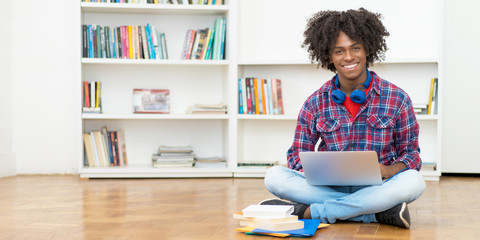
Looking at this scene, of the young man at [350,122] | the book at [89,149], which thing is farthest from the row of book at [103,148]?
the young man at [350,122]

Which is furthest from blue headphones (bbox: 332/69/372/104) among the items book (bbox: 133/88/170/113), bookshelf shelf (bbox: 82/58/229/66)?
book (bbox: 133/88/170/113)

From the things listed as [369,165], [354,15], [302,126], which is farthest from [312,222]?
[354,15]

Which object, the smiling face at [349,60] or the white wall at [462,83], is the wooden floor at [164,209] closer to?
the white wall at [462,83]

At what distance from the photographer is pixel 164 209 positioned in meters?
2.68

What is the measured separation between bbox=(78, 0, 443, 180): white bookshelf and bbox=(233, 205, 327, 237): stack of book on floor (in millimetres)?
1833

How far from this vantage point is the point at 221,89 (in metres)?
4.33

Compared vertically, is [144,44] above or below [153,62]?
above

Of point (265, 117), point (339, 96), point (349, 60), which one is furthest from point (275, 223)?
point (265, 117)

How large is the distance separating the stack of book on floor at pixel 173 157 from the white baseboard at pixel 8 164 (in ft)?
3.19

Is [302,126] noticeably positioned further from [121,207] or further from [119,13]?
[119,13]

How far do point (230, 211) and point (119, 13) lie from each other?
2101 mm

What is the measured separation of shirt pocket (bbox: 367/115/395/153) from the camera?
2.34 metres

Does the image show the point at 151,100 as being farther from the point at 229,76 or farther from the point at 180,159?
the point at 229,76

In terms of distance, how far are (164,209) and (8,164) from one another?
1892 millimetres
